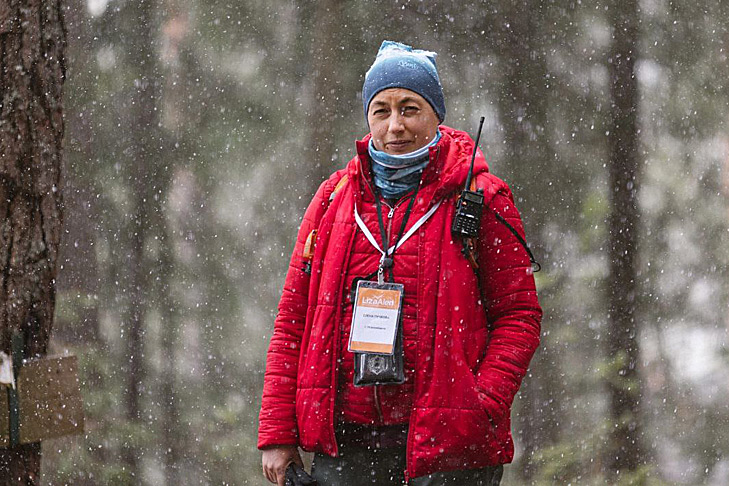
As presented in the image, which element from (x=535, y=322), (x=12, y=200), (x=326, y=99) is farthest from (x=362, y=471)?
(x=326, y=99)

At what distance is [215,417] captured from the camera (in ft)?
25.5

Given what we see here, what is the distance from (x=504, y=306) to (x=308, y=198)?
17.2ft

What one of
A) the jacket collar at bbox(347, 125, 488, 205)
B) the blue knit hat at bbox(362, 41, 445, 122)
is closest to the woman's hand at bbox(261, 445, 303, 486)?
the jacket collar at bbox(347, 125, 488, 205)

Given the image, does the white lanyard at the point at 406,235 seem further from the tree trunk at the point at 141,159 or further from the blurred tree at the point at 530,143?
the tree trunk at the point at 141,159

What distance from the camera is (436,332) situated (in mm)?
1849

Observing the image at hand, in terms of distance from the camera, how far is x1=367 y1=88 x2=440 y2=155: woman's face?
6.49 ft

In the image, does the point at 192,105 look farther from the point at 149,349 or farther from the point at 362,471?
the point at 362,471

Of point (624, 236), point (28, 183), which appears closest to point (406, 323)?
point (28, 183)

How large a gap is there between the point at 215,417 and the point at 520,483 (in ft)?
10.9

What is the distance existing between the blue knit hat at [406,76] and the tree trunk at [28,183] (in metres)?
1.63

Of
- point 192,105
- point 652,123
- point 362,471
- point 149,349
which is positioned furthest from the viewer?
point 149,349

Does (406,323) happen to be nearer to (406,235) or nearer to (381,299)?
(381,299)

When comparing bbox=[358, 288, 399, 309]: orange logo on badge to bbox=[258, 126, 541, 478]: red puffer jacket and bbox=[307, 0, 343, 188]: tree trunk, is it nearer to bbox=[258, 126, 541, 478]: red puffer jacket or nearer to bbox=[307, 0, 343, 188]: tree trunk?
bbox=[258, 126, 541, 478]: red puffer jacket

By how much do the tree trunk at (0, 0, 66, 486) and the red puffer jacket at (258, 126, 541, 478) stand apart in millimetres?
1440
